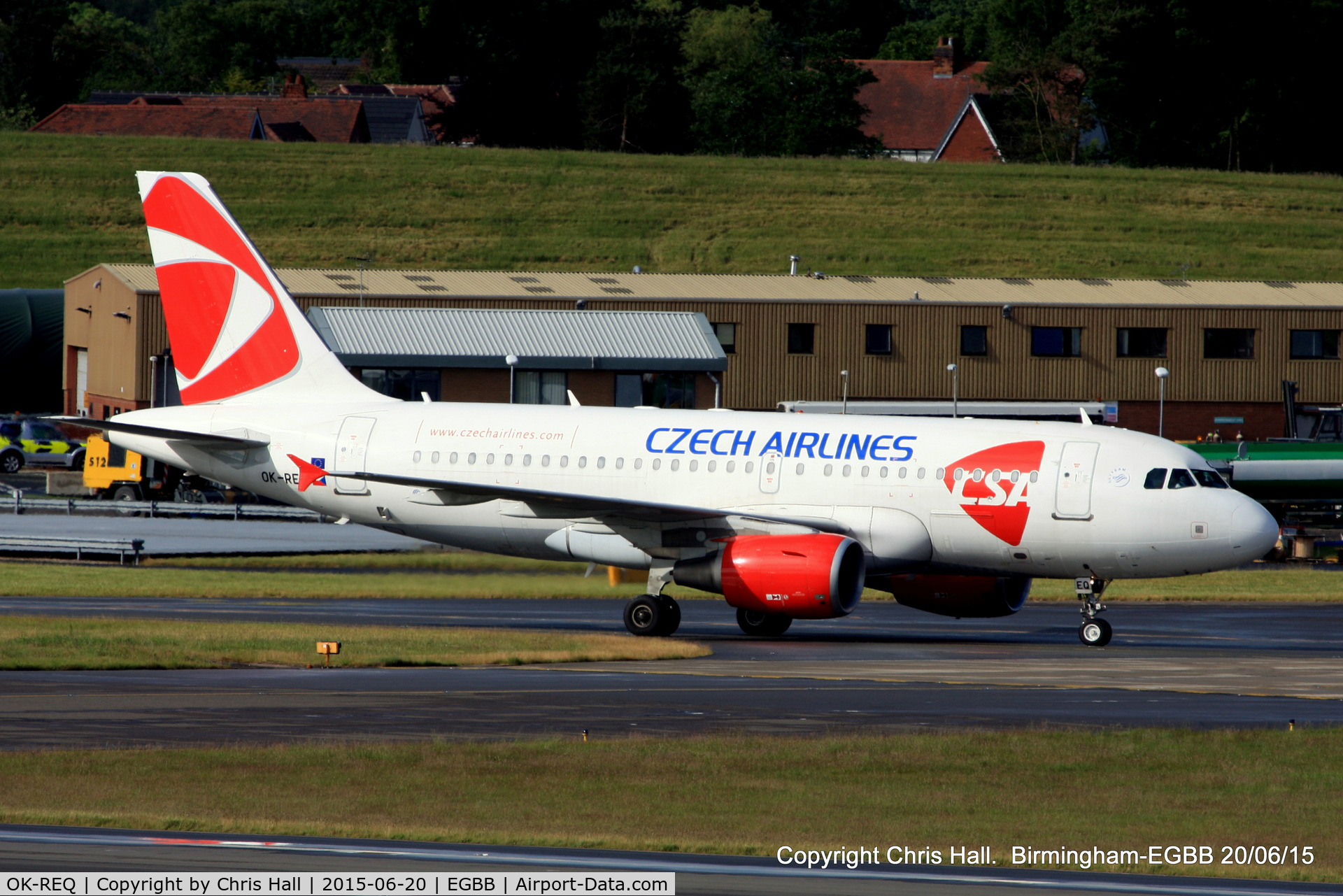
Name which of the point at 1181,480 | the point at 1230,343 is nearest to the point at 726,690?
the point at 1181,480

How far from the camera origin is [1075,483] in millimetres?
30438

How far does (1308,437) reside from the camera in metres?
73.9

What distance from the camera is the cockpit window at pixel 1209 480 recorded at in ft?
100

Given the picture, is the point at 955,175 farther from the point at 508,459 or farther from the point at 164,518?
the point at 508,459

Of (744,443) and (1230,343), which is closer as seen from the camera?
(744,443)

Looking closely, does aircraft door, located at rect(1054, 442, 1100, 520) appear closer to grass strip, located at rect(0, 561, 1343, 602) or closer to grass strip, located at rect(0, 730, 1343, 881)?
grass strip, located at rect(0, 561, 1343, 602)

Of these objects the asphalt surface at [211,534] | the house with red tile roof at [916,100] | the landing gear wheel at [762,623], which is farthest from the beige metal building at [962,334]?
the house with red tile roof at [916,100]

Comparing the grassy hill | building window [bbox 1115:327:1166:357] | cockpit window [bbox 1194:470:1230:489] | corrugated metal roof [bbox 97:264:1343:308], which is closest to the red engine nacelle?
cockpit window [bbox 1194:470:1230:489]

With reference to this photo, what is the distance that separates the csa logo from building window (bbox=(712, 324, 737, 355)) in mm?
43182

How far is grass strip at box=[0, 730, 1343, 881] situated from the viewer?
46.0 feet

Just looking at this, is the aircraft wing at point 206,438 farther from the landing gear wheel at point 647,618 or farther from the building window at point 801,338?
the building window at point 801,338

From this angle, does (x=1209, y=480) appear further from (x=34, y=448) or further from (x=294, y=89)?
(x=294, y=89)

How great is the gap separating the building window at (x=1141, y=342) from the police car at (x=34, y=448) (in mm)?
46076

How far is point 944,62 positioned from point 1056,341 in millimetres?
90228
